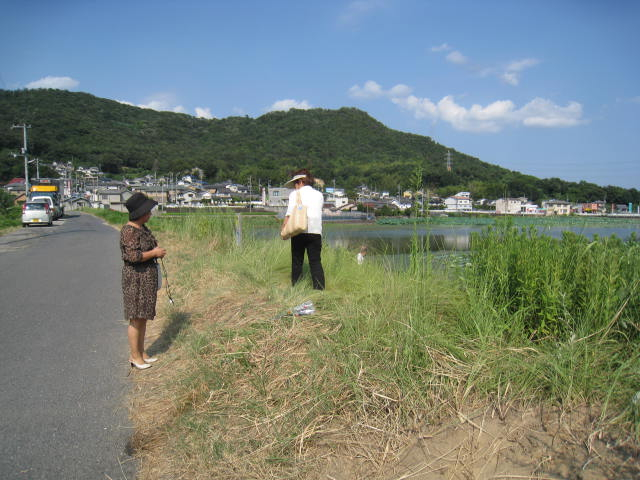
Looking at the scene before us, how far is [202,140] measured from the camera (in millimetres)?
140125

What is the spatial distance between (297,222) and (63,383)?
2.69m

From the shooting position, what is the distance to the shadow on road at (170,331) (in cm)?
454

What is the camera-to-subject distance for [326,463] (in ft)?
8.13

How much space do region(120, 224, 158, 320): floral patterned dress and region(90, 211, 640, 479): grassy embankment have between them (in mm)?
555

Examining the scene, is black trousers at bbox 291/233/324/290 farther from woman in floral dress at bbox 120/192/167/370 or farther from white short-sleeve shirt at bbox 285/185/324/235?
woman in floral dress at bbox 120/192/167/370

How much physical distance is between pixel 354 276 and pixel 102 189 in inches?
3731

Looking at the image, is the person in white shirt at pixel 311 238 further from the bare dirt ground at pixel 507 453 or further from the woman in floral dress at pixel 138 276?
the bare dirt ground at pixel 507 453

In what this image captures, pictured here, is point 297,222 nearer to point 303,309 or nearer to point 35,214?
point 303,309

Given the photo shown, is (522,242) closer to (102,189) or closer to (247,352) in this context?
(247,352)

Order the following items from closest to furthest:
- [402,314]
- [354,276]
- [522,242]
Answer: [402,314] → [522,242] → [354,276]

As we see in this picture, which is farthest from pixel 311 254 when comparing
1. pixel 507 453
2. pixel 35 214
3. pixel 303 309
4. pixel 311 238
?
pixel 35 214

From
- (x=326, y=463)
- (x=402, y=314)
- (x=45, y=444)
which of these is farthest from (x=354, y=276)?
(x=45, y=444)

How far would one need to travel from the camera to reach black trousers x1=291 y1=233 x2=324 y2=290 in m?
5.18

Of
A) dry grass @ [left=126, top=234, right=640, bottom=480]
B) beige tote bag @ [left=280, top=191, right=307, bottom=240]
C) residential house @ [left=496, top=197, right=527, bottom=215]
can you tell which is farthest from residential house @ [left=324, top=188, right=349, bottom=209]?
dry grass @ [left=126, top=234, right=640, bottom=480]
